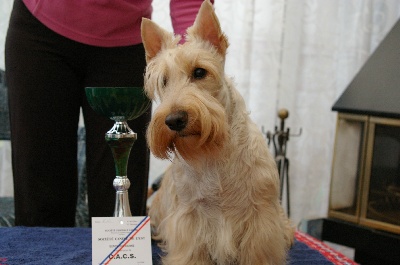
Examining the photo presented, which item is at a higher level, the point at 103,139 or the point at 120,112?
the point at 120,112

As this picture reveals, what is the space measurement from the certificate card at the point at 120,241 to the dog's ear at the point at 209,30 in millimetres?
512

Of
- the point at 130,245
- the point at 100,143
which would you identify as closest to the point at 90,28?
the point at 100,143

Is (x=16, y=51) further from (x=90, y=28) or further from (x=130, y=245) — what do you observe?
(x=130, y=245)

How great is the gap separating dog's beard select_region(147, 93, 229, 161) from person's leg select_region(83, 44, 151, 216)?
46 cm

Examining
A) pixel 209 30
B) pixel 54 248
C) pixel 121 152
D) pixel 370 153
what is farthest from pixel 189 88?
pixel 370 153

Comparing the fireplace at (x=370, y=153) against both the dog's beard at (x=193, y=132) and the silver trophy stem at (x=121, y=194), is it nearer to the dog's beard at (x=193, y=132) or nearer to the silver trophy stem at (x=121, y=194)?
the dog's beard at (x=193, y=132)

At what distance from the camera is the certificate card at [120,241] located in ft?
4.20

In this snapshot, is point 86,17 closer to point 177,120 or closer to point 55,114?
point 55,114

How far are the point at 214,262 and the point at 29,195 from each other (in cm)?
69

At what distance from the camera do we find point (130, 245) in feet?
4.25

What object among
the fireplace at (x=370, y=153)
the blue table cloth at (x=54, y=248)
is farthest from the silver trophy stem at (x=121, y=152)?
the fireplace at (x=370, y=153)

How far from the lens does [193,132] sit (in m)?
1.22

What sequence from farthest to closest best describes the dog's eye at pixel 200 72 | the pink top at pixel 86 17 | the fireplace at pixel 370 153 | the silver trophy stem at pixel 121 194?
1. the fireplace at pixel 370 153
2. the pink top at pixel 86 17
3. the silver trophy stem at pixel 121 194
4. the dog's eye at pixel 200 72

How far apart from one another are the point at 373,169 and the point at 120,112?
136 cm
